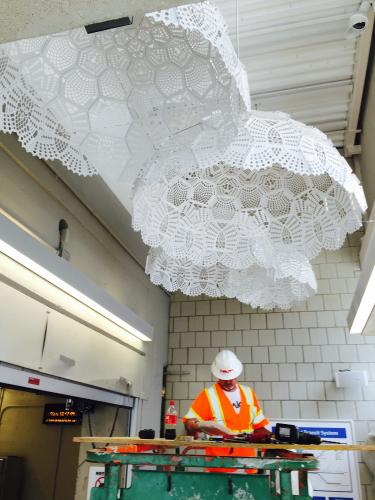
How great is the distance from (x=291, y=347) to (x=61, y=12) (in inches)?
221

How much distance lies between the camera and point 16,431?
593cm

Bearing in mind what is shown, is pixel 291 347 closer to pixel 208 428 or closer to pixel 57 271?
pixel 208 428

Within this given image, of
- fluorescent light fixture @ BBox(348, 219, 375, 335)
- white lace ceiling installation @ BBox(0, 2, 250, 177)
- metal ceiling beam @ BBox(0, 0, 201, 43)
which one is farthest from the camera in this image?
fluorescent light fixture @ BBox(348, 219, 375, 335)

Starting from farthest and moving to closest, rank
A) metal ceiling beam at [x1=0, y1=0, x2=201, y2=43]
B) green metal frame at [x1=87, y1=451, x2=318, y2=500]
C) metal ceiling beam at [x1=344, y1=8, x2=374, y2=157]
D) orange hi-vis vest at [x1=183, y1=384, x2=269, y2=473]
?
metal ceiling beam at [x1=344, y1=8, x2=374, y2=157] → orange hi-vis vest at [x1=183, y1=384, x2=269, y2=473] → green metal frame at [x1=87, y1=451, x2=318, y2=500] → metal ceiling beam at [x1=0, y1=0, x2=201, y2=43]

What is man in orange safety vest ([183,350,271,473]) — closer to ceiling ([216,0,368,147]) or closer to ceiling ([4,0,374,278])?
ceiling ([4,0,374,278])

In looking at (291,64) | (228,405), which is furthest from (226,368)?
(291,64)

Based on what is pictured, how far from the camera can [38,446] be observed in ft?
19.0

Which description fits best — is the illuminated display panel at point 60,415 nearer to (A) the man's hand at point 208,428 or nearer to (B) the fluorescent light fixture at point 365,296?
(A) the man's hand at point 208,428

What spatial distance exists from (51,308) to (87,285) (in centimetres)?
34

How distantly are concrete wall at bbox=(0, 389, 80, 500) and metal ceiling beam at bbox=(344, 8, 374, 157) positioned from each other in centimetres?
498

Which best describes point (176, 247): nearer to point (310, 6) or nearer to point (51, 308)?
point (51, 308)

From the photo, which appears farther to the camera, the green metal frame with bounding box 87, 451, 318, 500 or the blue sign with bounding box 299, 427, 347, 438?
the blue sign with bounding box 299, 427, 347, 438

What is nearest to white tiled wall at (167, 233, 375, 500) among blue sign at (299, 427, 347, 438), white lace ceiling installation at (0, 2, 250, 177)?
blue sign at (299, 427, 347, 438)

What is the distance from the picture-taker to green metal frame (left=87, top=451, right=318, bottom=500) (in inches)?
88.2
